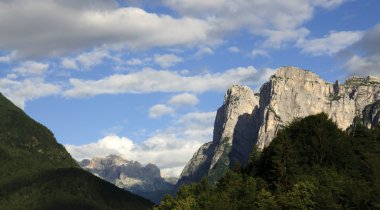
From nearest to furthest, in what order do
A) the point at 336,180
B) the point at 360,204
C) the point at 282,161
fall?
the point at 360,204, the point at 336,180, the point at 282,161

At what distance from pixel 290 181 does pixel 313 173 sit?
23.4 ft

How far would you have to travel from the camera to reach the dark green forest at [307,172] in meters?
139

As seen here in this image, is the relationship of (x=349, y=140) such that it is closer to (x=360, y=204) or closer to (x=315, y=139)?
(x=315, y=139)

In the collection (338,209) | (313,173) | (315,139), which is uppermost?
(315,139)

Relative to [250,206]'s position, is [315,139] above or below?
above

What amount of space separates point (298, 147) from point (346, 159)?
52.3 ft

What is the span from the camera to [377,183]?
410 feet

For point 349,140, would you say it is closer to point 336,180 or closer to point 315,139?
point 315,139

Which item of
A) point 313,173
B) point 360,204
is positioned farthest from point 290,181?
point 360,204

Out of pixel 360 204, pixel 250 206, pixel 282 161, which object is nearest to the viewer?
pixel 360 204

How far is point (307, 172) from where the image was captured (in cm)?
16838

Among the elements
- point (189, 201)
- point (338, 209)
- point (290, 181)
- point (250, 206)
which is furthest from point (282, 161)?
point (338, 209)

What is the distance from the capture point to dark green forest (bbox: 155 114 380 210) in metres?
139

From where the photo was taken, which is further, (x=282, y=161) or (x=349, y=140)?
(x=349, y=140)
